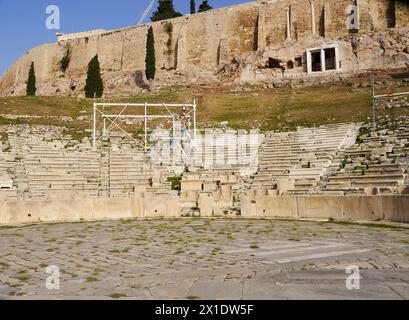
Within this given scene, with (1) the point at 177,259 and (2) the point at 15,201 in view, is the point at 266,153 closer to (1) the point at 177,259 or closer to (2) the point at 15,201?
(2) the point at 15,201

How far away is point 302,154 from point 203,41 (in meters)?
45.7

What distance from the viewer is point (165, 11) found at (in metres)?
76.3

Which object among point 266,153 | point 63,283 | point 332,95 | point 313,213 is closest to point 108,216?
point 313,213

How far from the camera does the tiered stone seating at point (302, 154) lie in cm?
1834

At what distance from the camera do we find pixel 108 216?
1628 centimetres

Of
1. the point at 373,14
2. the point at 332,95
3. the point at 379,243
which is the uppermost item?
the point at 373,14

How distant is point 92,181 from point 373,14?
1729 inches

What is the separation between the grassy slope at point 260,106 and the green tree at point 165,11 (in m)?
36.6

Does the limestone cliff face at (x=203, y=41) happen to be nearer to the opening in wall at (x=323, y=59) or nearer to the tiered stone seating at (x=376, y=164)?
the opening in wall at (x=323, y=59)

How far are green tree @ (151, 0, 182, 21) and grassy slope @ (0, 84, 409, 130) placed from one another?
36624 millimetres

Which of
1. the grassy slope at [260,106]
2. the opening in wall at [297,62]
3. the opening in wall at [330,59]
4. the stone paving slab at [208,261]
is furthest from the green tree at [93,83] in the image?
the stone paving slab at [208,261]
